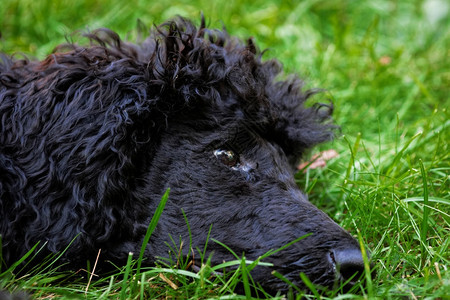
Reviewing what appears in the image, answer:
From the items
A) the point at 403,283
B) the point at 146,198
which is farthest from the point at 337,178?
the point at 146,198

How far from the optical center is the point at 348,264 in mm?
2303

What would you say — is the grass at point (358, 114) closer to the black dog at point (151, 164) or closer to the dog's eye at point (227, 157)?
the black dog at point (151, 164)

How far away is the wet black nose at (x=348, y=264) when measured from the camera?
7.54 ft

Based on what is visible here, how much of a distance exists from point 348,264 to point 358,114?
8.60 feet

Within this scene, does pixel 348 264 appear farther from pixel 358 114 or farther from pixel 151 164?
pixel 358 114

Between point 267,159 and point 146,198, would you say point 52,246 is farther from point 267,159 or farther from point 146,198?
point 267,159

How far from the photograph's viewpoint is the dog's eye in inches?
108

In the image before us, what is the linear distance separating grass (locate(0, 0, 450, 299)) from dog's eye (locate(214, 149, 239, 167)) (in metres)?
0.56

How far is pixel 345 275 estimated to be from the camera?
7.58 feet

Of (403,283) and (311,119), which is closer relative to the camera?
(403,283)

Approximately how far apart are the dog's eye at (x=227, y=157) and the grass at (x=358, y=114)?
0.56m

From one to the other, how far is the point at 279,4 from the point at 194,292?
468cm

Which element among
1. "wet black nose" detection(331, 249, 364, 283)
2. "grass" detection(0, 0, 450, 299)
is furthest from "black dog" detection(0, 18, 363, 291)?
"grass" detection(0, 0, 450, 299)

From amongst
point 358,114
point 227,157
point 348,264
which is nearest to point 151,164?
point 227,157
